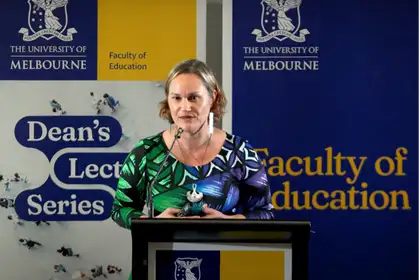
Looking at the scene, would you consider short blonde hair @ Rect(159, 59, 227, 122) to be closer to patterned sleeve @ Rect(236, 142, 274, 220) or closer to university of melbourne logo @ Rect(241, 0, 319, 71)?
patterned sleeve @ Rect(236, 142, 274, 220)

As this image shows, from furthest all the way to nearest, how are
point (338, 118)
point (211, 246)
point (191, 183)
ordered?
point (338, 118) < point (191, 183) < point (211, 246)

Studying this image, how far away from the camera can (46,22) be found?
3.25 m

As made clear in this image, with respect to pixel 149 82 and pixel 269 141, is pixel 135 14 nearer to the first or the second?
pixel 149 82

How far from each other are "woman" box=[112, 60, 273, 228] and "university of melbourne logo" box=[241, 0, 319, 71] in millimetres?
1443

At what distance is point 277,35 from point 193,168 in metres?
1.74

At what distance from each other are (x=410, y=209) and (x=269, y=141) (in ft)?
3.06

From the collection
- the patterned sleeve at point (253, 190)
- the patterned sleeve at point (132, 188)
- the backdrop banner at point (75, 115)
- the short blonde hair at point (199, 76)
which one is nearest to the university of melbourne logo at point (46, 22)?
the backdrop banner at point (75, 115)

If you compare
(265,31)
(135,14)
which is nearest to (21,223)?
(135,14)

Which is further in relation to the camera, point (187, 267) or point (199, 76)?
point (199, 76)

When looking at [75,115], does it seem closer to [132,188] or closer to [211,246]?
[132,188]

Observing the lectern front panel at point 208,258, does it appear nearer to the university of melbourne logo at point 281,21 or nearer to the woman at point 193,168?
the woman at point 193,168

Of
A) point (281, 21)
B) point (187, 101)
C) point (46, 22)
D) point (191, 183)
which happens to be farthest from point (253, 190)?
point (46, 22)

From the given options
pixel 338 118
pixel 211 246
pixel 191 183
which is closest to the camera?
pixel 211 246

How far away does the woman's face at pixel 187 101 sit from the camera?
175 cm
